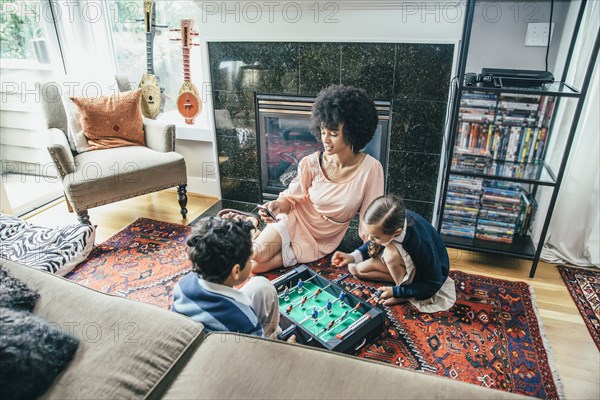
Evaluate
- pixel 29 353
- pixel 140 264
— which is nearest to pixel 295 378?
pixel 29 353

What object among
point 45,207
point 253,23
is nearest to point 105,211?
point 45,207

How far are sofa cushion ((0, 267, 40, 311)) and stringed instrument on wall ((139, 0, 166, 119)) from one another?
6.52 feet

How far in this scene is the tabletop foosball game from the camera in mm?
1537

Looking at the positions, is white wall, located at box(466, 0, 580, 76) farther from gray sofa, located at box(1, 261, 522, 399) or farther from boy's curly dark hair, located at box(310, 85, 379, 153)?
gray sofa, located at box(1, 261, 522, 399)

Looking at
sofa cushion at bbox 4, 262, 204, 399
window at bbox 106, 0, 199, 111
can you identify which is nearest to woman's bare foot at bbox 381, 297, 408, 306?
sofa cushion at bbox 4, 262, 204, 399

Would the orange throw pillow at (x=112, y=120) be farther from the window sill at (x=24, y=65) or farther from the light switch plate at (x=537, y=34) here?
the light switch plate at (x=537, y=34)

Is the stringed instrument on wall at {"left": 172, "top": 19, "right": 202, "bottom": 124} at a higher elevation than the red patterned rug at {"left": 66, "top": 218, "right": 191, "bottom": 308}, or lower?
higher

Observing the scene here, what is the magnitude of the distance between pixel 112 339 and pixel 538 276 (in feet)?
6.72

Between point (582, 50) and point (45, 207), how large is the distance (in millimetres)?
3446

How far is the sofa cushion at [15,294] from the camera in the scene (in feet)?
3.67

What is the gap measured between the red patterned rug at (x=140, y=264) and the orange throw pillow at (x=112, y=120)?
579 mm

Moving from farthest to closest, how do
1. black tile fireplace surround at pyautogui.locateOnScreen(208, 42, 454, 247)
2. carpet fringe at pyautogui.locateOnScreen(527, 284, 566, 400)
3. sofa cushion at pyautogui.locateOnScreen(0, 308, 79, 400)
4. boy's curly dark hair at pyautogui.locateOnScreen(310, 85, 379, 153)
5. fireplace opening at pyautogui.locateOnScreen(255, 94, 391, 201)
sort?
fireplace opening at pyautogui.locateOnScreen(255, 94, 391, 201)
black tile fireplace surround at pyautogui.locateOnScreen(208, 42, 454, 247)
boy's curly dark hair at pyautogui.locateOnScreen(310, 85, 379, 153)
carpet fringe at pyautogui.locateOnScreen(527, 284, 566, 400)
sofa cushion at pyautogui.locateOnScreen(0, 308, 79, 400)

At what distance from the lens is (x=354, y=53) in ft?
7.64

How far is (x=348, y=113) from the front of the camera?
6.47 ft
